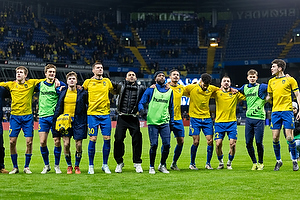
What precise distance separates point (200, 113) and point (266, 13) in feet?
169

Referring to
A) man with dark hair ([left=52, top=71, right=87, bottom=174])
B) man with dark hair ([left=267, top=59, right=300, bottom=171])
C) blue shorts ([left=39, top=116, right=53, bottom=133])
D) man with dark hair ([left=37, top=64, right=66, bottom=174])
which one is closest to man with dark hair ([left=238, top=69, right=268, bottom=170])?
man with dark hair ([left=267, top=59, right=300, bottom=171])

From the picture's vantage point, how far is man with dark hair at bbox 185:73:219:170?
1159 centimetres

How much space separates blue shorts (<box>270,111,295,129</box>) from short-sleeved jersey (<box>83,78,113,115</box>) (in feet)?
12.6

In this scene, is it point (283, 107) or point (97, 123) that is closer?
point (97, 123)

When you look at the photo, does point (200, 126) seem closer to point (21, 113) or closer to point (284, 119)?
point (284, 119)

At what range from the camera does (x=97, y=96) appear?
10852 millimetres

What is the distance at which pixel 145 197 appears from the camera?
764 cm

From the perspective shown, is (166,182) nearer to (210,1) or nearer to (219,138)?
(219,138)

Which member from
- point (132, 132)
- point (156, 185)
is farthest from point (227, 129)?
point (156, 185)

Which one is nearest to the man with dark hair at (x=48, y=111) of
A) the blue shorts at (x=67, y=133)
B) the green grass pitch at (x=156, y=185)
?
the blue shorts at (x=67, y=133)

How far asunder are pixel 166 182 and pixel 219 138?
2935 millimetres

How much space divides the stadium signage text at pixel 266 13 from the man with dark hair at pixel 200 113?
164 ft

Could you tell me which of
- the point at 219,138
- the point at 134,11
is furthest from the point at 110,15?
the point at 219,138

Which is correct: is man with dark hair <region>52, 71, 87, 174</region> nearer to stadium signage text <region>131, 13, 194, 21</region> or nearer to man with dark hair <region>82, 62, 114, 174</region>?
man with dark hair <region>82, 62, 114, 174</region>
